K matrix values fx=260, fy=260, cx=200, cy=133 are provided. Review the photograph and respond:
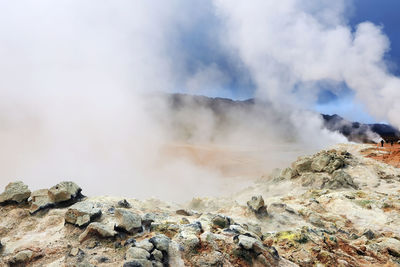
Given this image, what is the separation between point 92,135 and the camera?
28938 millimetres

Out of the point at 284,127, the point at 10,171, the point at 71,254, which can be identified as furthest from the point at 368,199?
the point at 284,127

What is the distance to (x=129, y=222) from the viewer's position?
5020 mm

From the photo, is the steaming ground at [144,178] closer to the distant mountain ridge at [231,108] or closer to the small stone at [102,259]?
the small stone at [102,259]

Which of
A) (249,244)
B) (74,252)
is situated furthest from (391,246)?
(74,252)

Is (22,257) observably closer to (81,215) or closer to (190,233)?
(81,215)

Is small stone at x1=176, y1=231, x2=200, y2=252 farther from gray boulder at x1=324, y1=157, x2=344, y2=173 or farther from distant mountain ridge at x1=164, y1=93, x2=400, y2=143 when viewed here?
distant mountain ridge at x1=164, y1=93, x2=400, y2=143

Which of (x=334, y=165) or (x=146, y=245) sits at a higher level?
(x=334, y=165)

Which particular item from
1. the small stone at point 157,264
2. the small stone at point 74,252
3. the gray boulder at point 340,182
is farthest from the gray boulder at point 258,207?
the gray boulder at point 340,182

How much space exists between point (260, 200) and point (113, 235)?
14.2 ft

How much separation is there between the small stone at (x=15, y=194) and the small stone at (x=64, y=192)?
0.71 m

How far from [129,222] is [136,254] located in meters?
1.11

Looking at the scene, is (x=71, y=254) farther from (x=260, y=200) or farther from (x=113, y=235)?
(x=260, y=200)

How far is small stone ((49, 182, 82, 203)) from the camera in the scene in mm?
6758

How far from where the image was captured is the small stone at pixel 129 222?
4.93 metres
